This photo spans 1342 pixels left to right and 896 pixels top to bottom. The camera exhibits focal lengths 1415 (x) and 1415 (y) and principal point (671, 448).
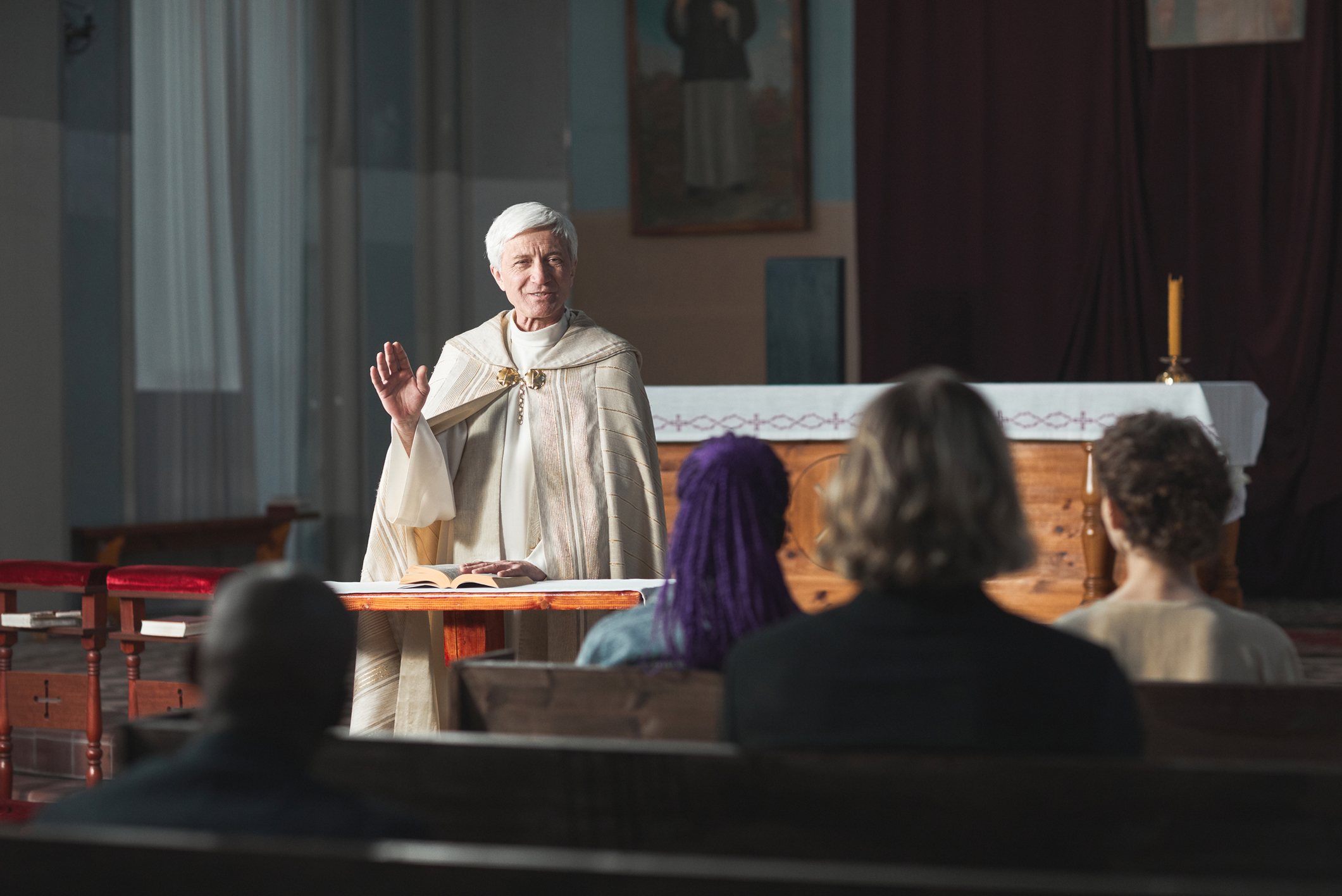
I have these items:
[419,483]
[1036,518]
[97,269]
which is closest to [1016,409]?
[1036,518]

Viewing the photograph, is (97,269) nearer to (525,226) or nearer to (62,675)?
(62,675)

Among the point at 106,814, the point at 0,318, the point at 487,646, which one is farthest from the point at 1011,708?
the point at 0,318

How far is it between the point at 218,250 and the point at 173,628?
17.2ft

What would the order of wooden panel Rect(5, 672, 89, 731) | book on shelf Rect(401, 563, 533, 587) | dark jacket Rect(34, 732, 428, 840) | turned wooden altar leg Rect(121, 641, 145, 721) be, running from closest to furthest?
dark jacket Rect(34, 732, 428, 840)
book on shelf Rect(401, 563, 533, 587)
turned wooden altar leg Rect(121, 641, 145, 721)
wooden panel Rect(5, 672, 89, 731)

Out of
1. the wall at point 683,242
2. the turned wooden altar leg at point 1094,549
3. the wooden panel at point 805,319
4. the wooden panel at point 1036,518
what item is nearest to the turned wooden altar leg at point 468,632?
the wooden panel at point 1036,518

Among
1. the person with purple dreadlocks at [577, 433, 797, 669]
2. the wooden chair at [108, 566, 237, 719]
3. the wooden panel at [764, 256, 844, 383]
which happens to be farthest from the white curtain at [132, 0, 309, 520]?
the person with purple dreadlocks at [577, 433, 797, 669]

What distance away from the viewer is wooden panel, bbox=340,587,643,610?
3.03m

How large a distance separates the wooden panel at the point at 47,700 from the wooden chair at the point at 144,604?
0.17 m

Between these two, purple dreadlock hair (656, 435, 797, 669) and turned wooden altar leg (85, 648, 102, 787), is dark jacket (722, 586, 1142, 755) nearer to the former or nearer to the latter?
purple dreadlock hair (656, 435, 797, 669)

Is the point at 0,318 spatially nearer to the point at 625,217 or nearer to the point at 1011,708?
the point at 625,217

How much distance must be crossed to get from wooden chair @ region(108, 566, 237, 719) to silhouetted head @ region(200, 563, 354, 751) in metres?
2.96

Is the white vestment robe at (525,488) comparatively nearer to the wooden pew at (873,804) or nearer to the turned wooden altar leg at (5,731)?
the turned wooden altar leg at (5,731)

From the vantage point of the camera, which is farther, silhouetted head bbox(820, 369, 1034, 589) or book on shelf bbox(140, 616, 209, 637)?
book on shelf bbox(140, 616, 209, 637)

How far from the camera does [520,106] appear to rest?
9.87 meters
